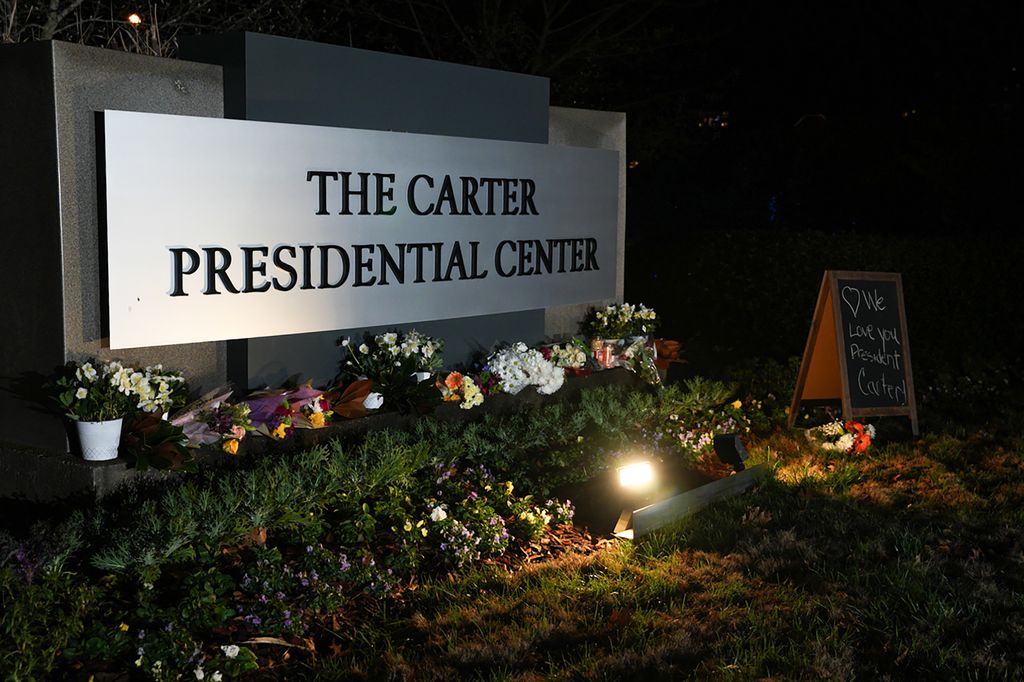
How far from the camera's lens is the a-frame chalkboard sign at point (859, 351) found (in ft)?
24.1

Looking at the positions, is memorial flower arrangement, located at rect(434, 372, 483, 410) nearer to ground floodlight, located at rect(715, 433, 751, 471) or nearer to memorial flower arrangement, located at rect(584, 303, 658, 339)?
ground floodlight, located at rect(715, 433, 751, 471)

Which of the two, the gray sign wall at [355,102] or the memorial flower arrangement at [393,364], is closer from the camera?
the gray sign wall at [355,102]

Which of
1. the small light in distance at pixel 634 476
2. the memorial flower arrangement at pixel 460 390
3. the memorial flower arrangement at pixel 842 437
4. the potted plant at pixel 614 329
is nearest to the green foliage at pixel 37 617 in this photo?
the small light in distance at pixel 634 476

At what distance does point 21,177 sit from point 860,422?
553cm

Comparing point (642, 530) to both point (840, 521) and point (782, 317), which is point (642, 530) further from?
point (782, 317)

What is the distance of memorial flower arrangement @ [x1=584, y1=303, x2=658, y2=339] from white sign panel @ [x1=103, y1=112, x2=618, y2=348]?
0.32 meters

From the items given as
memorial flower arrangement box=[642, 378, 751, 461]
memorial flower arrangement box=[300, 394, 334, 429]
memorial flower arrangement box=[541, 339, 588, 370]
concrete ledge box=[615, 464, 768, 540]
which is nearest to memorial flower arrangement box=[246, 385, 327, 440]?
memorial flower arrangement box=[300, 394, 334, 429]

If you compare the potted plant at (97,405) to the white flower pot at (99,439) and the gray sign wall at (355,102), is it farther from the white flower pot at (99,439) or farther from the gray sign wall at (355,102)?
the gray sign wall at (355,102)

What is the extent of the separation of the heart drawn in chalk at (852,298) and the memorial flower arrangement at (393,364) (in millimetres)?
2910

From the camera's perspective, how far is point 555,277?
291 inches

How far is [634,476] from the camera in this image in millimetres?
5469

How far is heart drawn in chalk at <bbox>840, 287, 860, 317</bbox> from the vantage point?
7.44m

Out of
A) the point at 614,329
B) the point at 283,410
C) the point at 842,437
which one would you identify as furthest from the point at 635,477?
the point at 614,329

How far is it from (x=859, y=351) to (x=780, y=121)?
10.5 m
